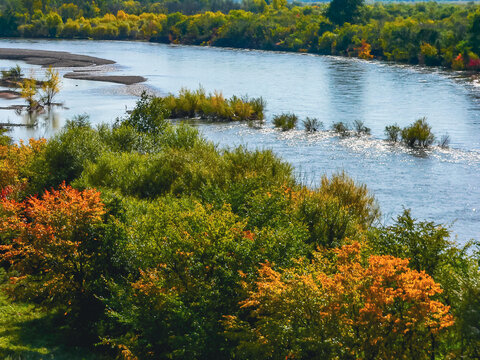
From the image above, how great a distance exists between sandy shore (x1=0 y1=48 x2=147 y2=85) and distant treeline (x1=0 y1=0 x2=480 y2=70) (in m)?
55.6

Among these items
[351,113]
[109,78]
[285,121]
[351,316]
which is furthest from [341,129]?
[109,78]

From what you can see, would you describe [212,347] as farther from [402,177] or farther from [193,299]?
[402,177]

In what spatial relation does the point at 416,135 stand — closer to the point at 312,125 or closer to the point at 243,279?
the point at 312,125

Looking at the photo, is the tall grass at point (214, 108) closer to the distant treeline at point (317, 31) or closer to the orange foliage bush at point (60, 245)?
the orange foliage bush at point (60, 245)

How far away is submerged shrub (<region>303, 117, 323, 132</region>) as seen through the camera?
54.1 meters

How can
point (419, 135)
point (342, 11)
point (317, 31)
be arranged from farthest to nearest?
point (342, 11)
point (317, 31)
point (419, 135)

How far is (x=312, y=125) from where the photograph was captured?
5459cm

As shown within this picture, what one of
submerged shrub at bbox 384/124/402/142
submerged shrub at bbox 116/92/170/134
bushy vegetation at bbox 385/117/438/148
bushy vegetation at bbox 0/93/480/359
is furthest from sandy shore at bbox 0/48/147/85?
bushy vegetation at bbox 0/93/480/359

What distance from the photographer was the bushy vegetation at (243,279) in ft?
43.2

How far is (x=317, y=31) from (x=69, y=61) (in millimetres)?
70630

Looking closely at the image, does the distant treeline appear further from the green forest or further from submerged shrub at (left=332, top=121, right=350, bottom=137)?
the green forest

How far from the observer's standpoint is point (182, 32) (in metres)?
178

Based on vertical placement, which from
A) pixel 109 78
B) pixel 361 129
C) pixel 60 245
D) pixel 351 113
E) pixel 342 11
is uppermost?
pixel 342 11

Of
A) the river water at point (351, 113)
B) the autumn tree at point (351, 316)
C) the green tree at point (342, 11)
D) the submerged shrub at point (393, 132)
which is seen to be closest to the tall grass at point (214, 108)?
the river water at point (351, 113)
